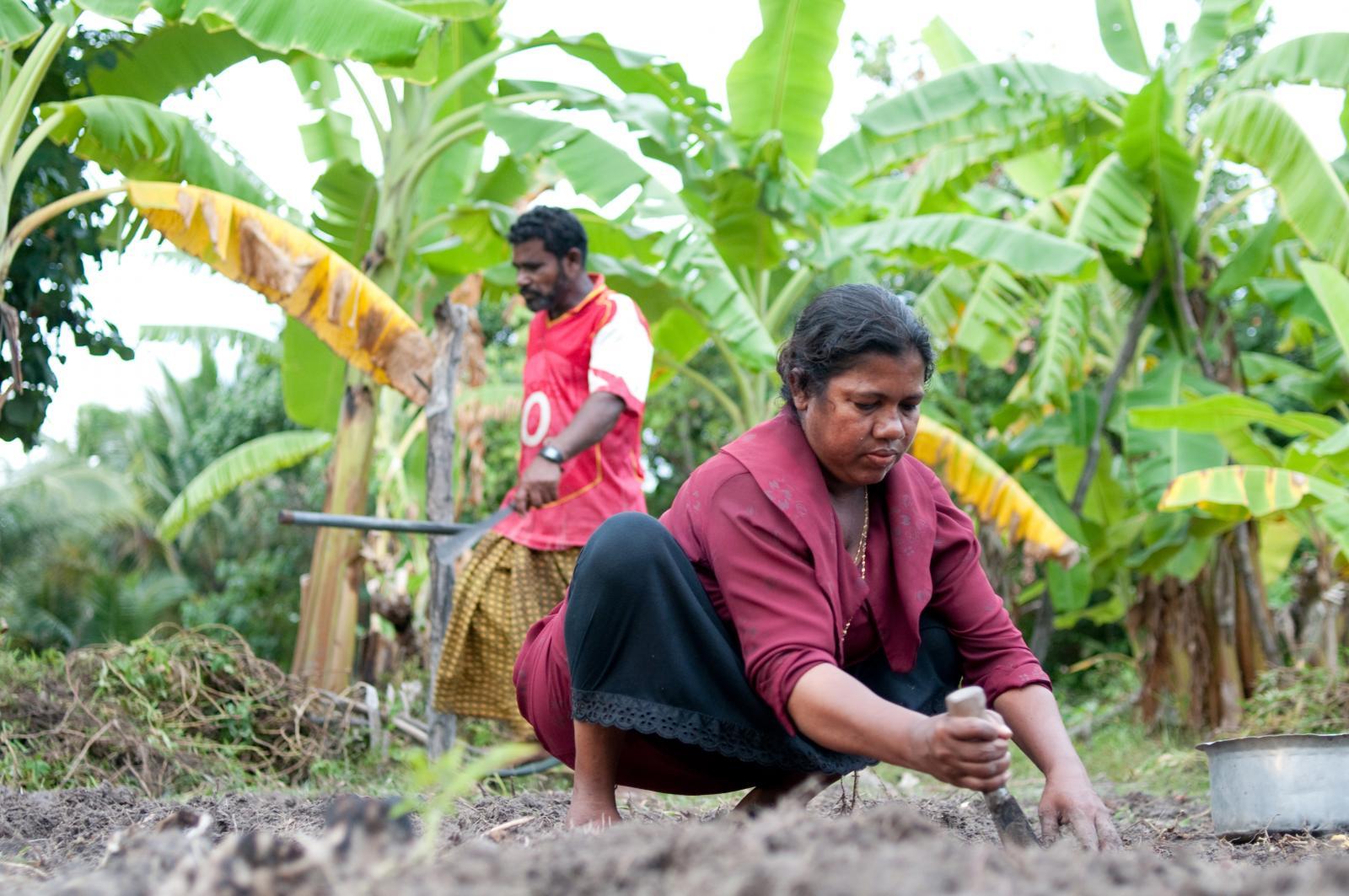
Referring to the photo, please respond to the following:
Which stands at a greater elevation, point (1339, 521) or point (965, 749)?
point (1339, 521)

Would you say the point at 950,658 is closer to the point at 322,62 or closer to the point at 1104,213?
the point at 1104,213

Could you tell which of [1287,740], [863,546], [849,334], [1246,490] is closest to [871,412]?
[849,334]

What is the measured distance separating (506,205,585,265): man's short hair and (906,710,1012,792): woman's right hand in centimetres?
278

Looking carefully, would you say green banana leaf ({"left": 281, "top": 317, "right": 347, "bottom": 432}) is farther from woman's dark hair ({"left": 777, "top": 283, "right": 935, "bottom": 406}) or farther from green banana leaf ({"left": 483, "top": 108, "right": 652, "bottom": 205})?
woman's dark hair ({"left": 777, "top": 283, "right": 935, "bottom": 406})

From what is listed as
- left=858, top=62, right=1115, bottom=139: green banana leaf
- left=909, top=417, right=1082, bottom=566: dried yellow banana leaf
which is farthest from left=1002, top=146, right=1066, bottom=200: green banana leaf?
left=909, top=417, right=1082, bottom=566: dried yellow banana leaf

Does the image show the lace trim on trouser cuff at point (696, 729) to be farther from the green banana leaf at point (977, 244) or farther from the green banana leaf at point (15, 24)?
the green banana leaf at point (977, 244)

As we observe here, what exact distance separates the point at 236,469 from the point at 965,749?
353 inches

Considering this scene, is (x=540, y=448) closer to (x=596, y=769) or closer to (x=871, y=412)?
(x=596, y=769)

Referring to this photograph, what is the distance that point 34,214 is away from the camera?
16.2 ft

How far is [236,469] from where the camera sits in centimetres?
994

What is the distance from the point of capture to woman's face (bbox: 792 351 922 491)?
7.75 feet

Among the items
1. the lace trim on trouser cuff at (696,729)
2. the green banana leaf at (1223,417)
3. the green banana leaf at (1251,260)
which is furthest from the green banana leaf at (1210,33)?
the lace trim on trouser cuff at (696,729)

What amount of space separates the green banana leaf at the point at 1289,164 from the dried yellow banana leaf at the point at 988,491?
203 centimetres

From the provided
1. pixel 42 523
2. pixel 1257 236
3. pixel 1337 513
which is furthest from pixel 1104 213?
pixel 42 523
